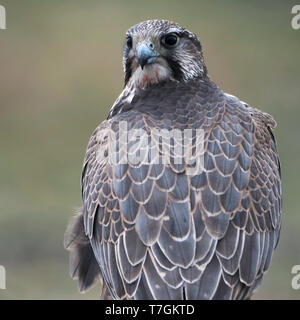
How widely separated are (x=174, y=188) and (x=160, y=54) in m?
1.09

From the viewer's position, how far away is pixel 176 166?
5.64m

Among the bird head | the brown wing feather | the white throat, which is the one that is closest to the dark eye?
the bird head

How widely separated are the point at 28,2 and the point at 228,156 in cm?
1092

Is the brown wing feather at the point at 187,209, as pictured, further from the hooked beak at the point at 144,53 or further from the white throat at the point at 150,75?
the hooked beak at the point at 144,53

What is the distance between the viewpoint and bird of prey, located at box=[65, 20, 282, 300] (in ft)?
17.6

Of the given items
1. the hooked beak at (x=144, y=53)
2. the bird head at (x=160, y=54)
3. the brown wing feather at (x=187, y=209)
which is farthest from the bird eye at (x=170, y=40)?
the brown wing feather at (x=187, y=209)

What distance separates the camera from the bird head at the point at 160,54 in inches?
240

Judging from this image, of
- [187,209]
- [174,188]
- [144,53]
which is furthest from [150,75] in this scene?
[187,209]

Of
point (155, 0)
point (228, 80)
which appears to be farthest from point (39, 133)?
point (155, 0)

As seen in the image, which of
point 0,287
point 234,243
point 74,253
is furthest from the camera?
point 0,287

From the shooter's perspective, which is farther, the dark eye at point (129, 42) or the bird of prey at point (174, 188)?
the dark eye at point (129, 42)

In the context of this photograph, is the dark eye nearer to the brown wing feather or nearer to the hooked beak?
the hooked beak

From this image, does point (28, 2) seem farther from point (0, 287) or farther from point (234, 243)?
point (234, 243)

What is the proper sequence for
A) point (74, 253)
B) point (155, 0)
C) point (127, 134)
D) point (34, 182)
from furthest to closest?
point (155, 0)
point (34, 182)
point (74, 253)
point (127, 134)
